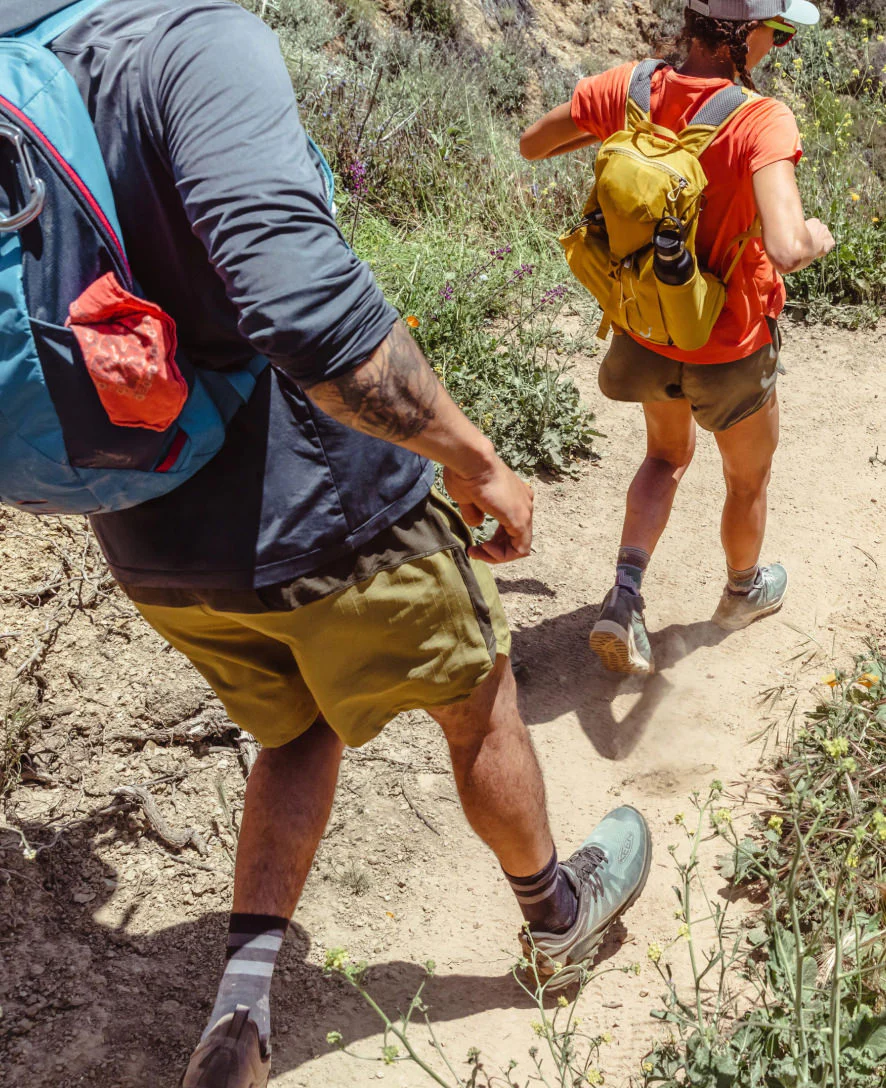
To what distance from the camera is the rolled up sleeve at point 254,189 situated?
48.0 inches

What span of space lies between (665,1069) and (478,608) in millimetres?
876

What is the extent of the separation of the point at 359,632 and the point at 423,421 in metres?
0.44

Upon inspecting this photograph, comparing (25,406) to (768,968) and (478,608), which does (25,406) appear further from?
(768,968)

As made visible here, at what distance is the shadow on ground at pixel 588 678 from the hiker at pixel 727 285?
0.09 m

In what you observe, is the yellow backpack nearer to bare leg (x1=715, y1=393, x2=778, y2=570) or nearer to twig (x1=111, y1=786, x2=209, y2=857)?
bare leg (x1=715, y1=393, x2=778, y2=570)

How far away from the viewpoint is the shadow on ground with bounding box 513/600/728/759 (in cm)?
305

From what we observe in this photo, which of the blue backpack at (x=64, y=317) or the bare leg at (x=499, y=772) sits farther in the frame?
the bare leg at (x=499, y=772)

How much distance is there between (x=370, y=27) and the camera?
8445 millimetres

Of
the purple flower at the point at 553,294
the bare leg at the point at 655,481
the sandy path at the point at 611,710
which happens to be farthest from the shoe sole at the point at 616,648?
the purple flower at the point at 553,294

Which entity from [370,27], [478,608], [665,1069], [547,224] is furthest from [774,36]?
[370,27]

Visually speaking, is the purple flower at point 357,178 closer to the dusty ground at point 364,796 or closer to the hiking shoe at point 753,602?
the dusty ground at point 364,796

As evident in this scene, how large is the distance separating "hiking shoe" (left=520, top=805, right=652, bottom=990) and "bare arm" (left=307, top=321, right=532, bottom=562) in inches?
37.6

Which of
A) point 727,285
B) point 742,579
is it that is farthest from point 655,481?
point 727,285

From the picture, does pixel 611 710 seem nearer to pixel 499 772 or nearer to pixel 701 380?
pixel 701 380
